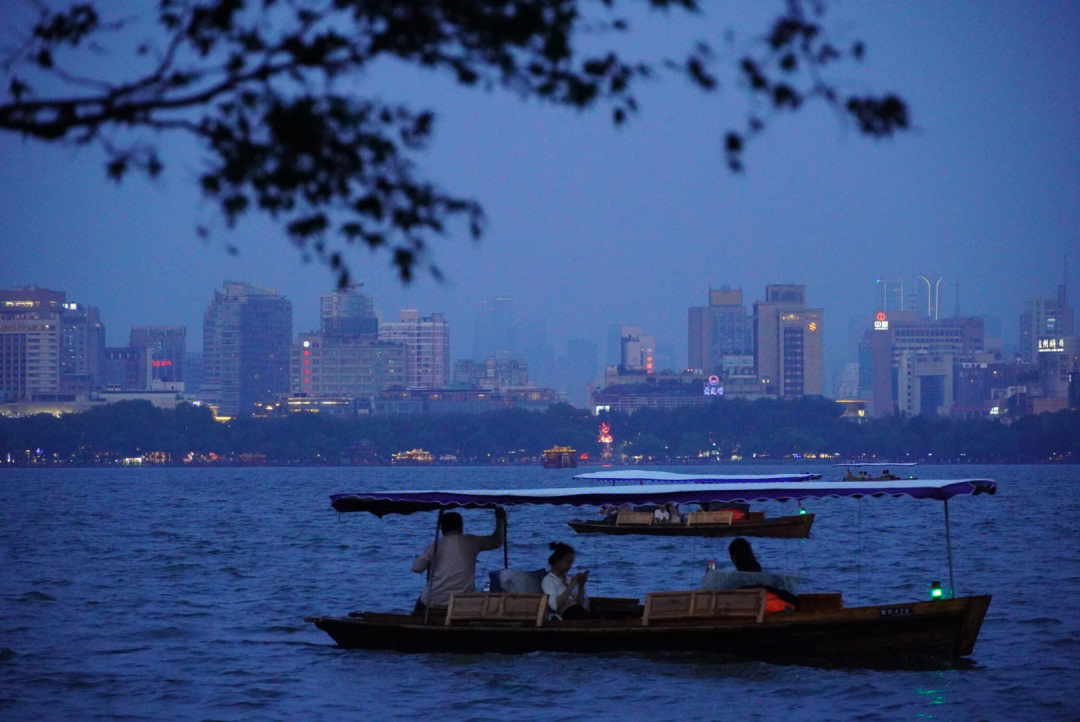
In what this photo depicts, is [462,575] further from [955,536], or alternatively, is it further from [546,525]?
[546,525]

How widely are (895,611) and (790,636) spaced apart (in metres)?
1.24

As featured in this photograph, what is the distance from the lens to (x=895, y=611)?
60.5 feet

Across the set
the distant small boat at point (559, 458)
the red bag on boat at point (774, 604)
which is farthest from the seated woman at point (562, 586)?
the distant small boat at point (559, 458)

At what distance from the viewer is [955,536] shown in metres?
53.0

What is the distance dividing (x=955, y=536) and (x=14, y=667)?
3818 cm

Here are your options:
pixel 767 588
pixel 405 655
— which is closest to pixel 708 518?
pixel 405 655

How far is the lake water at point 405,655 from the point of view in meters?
17.6

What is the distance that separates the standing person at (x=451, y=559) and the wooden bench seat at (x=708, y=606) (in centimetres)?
206

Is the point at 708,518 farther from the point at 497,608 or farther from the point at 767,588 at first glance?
the point at 497,608

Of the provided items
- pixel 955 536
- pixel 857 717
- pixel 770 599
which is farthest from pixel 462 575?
pixel 955 536

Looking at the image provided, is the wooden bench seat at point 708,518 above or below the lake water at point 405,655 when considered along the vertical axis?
above

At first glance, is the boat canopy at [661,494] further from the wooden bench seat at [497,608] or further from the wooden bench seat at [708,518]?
the wooden bench seat at [708,518]

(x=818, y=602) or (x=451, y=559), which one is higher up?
(x=451, y=559)

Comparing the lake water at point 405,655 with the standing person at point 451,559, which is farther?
the standing person at point 451,559
